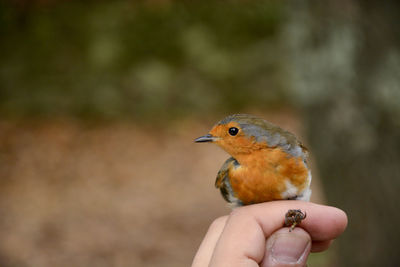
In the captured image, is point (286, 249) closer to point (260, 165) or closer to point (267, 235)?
point (267, 235)

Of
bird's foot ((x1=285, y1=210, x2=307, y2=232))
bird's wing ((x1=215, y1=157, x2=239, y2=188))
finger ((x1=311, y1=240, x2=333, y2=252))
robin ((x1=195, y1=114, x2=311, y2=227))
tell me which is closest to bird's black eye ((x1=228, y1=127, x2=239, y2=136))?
robin ((x1=195, y1=114, x2=311, y2=227))

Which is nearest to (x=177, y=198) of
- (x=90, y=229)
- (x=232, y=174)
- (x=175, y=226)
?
(x=175, y=226)

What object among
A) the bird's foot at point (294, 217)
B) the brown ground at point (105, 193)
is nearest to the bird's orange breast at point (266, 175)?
the bird's foot at point (294, 217)

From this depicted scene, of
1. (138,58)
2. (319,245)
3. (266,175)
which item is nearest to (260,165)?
(266,175)

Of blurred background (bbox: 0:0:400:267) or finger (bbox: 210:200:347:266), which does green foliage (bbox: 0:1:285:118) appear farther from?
finger (bbox: 210:200:347:266)

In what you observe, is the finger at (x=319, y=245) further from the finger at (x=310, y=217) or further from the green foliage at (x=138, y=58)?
the green foliage at (x=138, y=58)

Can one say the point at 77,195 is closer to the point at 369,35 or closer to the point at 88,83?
the point at 88,83
